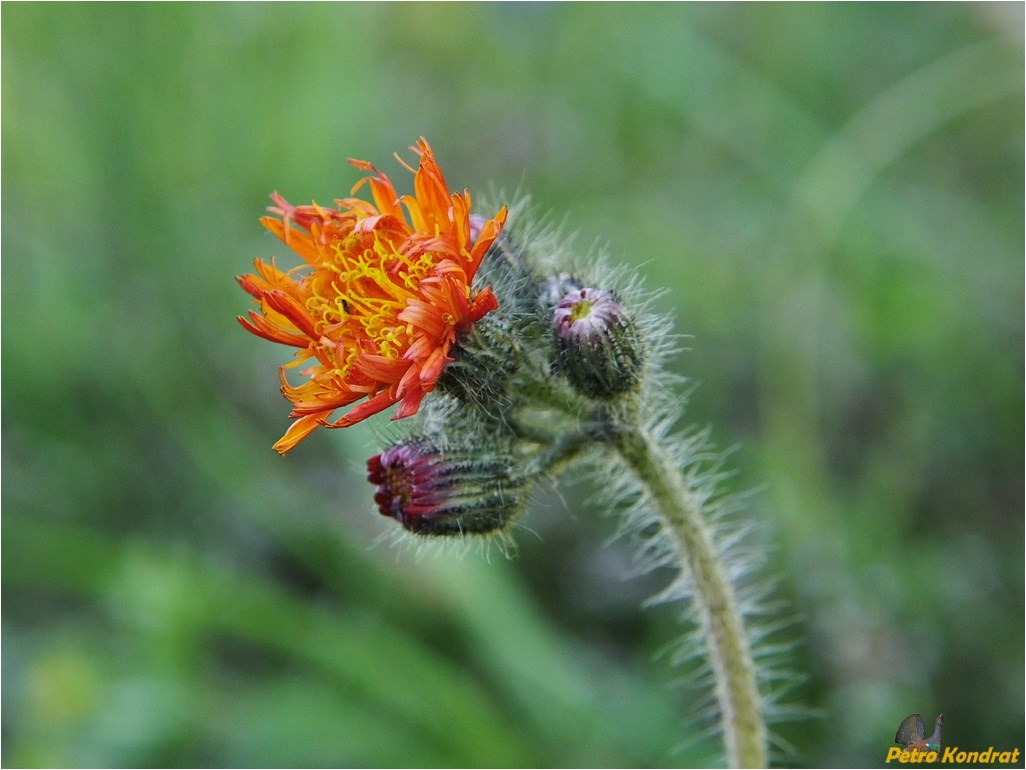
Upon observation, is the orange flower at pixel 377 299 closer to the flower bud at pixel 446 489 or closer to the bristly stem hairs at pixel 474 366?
→ the bristly stem hairs at pixel 474 366

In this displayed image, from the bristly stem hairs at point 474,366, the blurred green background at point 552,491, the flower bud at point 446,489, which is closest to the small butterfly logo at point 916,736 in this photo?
the blurred green background at point 552,491

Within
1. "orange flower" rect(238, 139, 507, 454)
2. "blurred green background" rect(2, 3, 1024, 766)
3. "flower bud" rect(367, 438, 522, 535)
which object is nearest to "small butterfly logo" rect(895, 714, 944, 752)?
"blurred green background" rect(2, 3, 1024, 766)

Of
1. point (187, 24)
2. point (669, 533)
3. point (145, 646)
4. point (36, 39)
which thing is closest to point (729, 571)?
point (669, 533)

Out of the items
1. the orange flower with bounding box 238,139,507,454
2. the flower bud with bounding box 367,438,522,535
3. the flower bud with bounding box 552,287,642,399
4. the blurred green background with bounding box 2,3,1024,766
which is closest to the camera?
the orange flower with bounding box 238,139,507,454

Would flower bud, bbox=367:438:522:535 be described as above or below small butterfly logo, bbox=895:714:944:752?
above

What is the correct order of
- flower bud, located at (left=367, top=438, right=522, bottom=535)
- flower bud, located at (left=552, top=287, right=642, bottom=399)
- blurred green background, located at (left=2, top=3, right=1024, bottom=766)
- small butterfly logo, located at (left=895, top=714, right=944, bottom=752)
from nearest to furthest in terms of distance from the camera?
flower bud, located at (left=552, top=287, right=642, bottom=399)
flower bud, located at (left=367, top=438, right=522, bottom=535)
small butterfly logo, located at (left=895, top=714, right=944, bottom=752)
blurred green background, located at (left=2, top=3, right=1024, bottom=766)

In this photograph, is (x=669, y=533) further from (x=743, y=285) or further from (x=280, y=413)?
(x=280, y=413)

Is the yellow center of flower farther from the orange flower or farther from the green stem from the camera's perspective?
the green stem

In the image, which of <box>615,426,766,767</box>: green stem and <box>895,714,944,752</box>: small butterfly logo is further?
<box>895,714,944,752</box>: small butterfly logo
